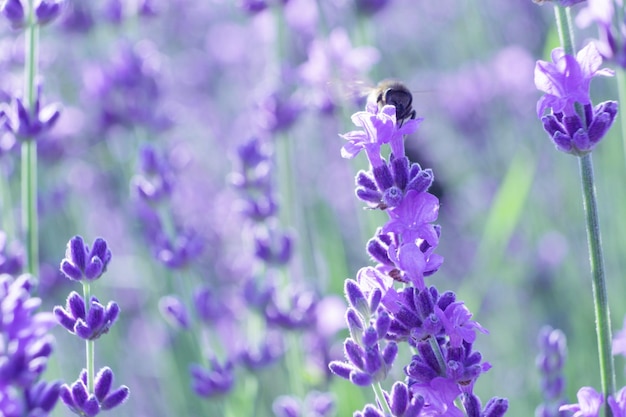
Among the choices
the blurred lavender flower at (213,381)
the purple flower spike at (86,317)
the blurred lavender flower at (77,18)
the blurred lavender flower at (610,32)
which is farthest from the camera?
the blurred lavender flower at (77,18)

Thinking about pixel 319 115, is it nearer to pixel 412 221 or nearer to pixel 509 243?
pixel 509 243

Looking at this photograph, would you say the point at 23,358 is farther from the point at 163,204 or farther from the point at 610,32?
the point at 610,32

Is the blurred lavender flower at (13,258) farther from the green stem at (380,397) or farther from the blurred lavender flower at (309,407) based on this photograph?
the green stem at (380,397)

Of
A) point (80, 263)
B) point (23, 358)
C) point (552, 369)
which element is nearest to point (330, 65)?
point (552, 369)

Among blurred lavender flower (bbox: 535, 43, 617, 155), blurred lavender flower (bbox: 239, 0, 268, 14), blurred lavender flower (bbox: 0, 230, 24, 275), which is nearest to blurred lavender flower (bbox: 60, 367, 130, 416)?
blurred lavender flower (bbox: 0, 230, 24, 275)

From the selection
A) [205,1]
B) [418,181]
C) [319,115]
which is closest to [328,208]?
[319,115]

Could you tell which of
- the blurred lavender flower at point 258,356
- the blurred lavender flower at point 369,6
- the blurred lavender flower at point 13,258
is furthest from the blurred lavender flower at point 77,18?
the blurred lavender flower at point 258,356
